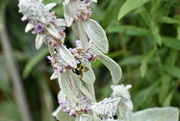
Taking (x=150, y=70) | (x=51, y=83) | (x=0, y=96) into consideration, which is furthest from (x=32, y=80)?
(x=150, y=70)

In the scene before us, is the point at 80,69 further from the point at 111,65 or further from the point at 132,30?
the point at 132,30

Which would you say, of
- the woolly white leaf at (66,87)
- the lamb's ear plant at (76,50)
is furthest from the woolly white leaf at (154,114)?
the woolly white leaf at (66,87)

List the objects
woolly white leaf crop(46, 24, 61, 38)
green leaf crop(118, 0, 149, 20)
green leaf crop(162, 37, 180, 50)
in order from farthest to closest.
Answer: green leaf crop(162, 37, 180, 50)
green leaf crop(118, 0, 149, 20)
woolly white leaf crop(46, 24, 61, 38)

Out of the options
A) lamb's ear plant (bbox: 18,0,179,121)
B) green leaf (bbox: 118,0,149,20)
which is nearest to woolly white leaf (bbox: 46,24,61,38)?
lamb's ear plant (bbox: 18,0,179,121)

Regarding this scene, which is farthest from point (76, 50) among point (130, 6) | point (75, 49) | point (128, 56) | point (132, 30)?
point (128, 56)

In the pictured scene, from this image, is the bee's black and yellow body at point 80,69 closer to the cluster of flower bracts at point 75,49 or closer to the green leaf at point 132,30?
the cluster of flower bracts at point 75,49

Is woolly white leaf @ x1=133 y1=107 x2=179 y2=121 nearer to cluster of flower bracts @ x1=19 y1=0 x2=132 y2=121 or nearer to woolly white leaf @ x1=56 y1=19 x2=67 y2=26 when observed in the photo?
cluster of flower bracts @ x1=19 y1=0 x2=132 y2=121

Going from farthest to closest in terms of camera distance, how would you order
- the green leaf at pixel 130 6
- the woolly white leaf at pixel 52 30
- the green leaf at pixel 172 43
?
the green leaf at pixel 172 43
the green leaf at pixel 130 6
the woolly white leaf at pixel 52 30

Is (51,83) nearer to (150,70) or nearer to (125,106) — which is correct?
(150,70)

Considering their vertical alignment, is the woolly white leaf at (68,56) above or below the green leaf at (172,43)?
above
